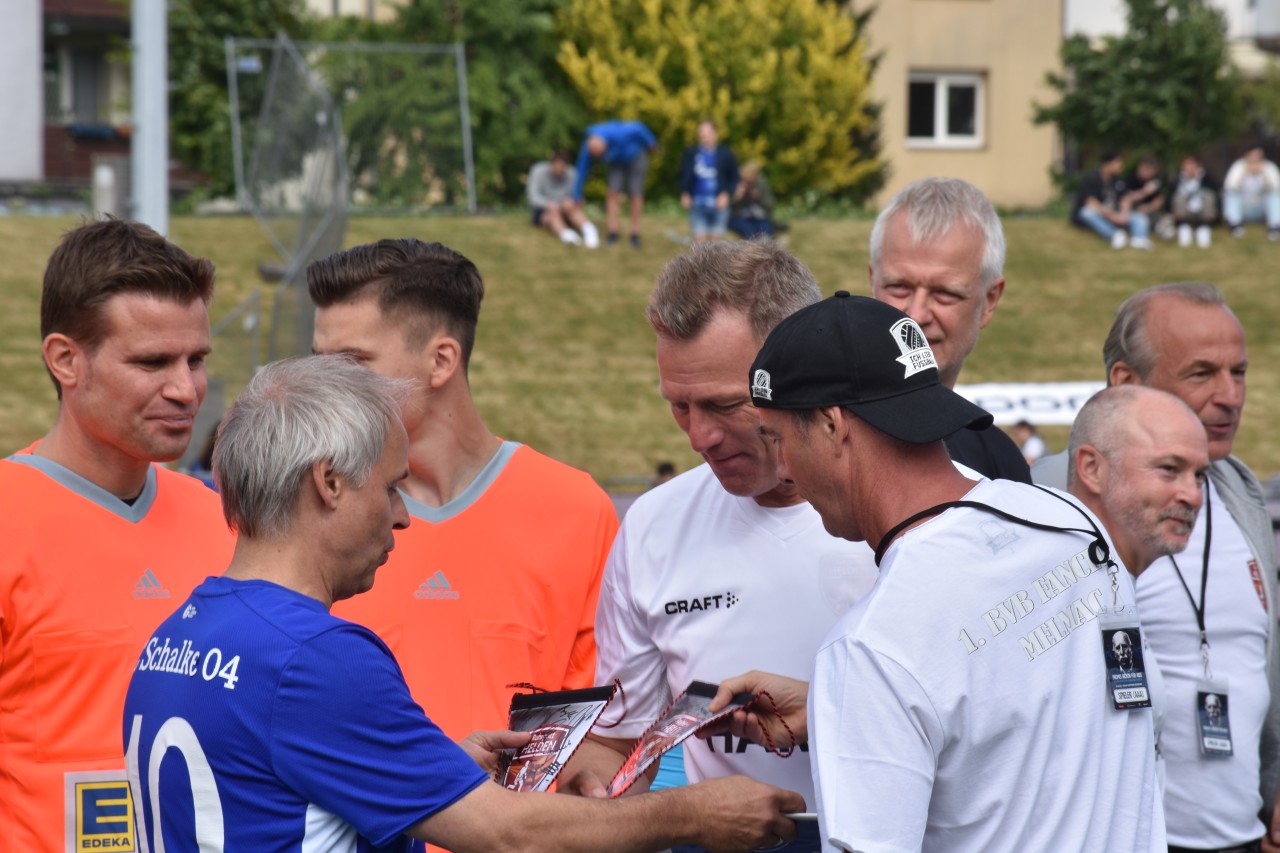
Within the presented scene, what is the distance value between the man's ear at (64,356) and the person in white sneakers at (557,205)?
2122 centimetres

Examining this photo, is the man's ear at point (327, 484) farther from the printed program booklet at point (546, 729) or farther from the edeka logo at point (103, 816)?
the edeka logo at point (103, 816)

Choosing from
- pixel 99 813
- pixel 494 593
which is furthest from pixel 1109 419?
pixel 99 813

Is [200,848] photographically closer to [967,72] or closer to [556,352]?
[556,352]

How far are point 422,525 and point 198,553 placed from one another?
605 millimetres

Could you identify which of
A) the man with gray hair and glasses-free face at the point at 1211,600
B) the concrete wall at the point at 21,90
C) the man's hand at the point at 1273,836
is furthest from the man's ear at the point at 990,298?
the concrete wall at the point at 21,90

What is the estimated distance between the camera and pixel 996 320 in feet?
77.3

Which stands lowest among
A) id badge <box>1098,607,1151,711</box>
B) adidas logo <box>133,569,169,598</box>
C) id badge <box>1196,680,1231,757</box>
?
id badge <box>1196,680,1231,757</box>

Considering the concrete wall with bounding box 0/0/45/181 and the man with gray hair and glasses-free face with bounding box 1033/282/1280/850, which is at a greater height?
the concrete wall with bounding box 0/0/45/181

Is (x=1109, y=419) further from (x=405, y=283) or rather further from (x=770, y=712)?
(x=405, y=283)

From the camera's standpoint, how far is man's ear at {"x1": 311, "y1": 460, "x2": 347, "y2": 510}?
2533mm

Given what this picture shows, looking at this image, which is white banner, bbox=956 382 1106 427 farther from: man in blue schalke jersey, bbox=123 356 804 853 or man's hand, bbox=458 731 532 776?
man in blue schalke jersey, bbox=123 356 804 853

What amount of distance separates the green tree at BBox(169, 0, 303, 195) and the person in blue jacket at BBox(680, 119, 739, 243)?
1141cm

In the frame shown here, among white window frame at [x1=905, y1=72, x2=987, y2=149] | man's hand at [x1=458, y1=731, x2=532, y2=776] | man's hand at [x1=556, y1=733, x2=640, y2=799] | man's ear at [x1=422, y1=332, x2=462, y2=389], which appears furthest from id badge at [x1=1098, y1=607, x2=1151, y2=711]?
white window frame at [x1=905, y1=72, x2=987, y2=149]

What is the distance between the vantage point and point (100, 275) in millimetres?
3467
